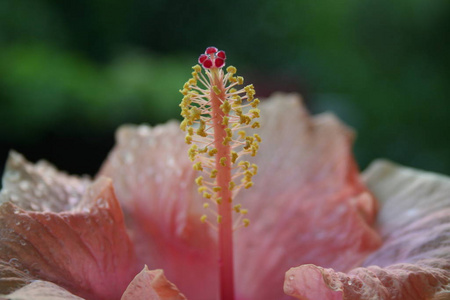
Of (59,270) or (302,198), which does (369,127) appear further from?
(59,270)

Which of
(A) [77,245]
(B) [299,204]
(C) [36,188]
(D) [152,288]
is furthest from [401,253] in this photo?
(C) [36,188]

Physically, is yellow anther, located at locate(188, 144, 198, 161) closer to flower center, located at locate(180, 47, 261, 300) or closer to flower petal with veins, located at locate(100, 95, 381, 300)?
flower center, located at locate(180, 47, 261, 300)

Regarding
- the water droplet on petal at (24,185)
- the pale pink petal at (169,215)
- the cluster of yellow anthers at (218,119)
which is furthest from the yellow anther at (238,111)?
the water droplet on petal at (24,185)

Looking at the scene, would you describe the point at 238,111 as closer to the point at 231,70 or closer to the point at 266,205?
the point at 231,70

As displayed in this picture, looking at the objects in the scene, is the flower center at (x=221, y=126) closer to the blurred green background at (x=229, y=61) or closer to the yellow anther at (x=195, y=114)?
the yellow anther at (x=195, y=114)

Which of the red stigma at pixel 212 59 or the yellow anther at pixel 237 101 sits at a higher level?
the red stigma at pixel 212 59

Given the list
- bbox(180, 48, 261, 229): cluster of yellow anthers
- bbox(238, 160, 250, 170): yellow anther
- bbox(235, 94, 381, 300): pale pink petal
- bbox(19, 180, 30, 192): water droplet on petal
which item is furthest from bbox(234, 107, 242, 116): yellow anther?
bbox(19, 180, 30, 192): water droplet on petal

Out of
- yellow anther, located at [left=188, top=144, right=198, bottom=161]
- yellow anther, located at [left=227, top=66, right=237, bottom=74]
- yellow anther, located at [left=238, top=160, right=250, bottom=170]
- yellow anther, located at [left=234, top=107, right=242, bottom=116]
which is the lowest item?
yellow anther, located at [left=238, top=160, right=250, bottom=170]
